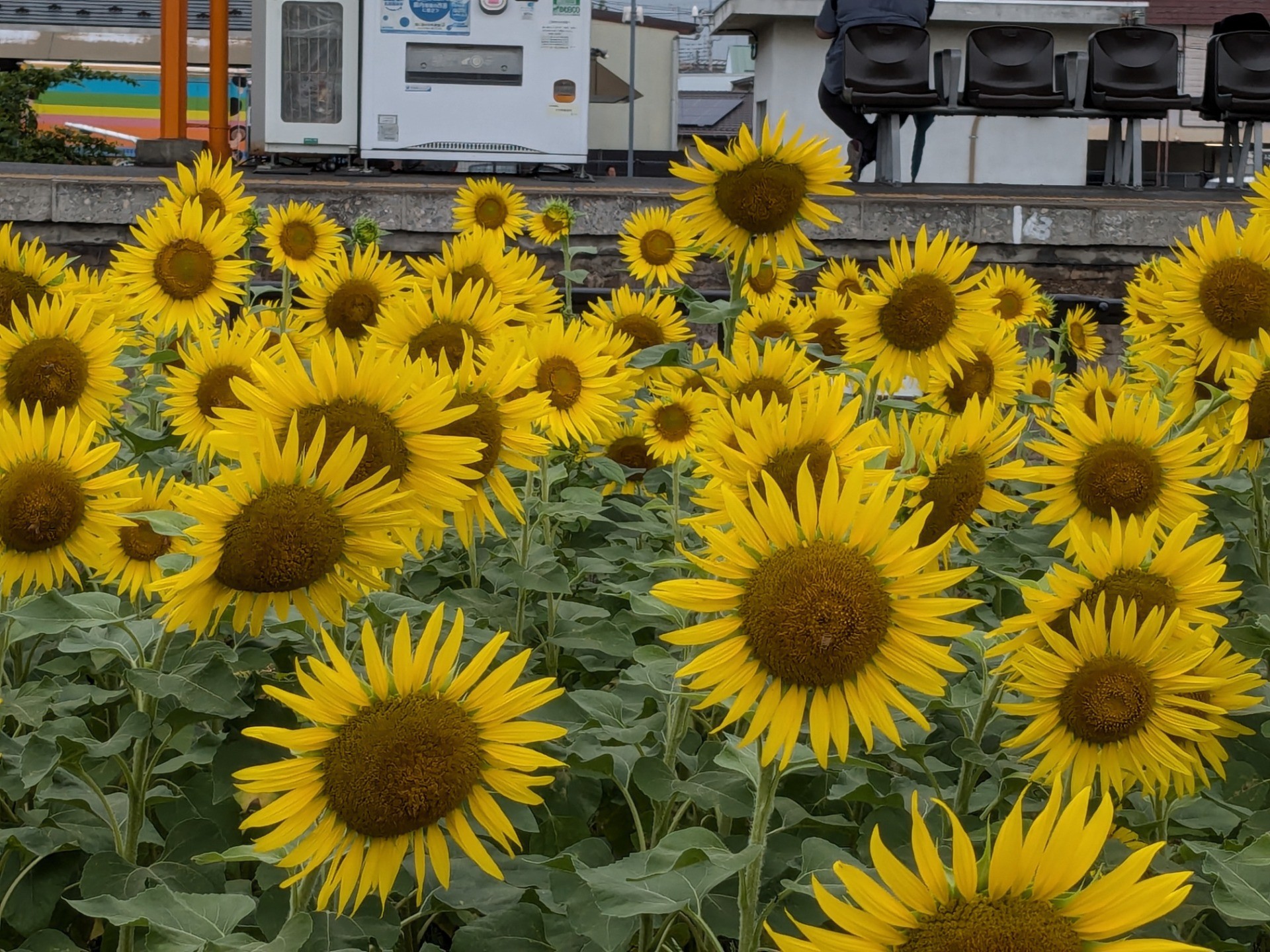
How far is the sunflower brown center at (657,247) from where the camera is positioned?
13.0 feet

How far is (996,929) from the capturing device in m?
0.89

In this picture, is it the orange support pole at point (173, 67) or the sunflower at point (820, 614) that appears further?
the orange support pole at point (173, 67)

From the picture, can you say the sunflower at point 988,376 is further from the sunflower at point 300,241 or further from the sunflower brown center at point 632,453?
the sunflower at point 300,241

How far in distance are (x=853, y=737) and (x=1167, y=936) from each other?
1.36 feet

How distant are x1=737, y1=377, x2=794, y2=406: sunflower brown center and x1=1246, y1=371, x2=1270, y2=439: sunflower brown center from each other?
2.33 ft

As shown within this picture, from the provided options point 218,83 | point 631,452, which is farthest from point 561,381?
point 218,83

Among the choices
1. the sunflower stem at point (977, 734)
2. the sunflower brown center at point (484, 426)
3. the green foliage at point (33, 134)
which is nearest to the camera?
the sunflower stem at point (977, 734)

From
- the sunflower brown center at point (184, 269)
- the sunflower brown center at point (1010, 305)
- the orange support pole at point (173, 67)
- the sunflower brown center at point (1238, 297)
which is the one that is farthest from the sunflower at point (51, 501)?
the orange support pole at point (173, 67)

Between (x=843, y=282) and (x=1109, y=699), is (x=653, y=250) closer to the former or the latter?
(x=843, y=282)

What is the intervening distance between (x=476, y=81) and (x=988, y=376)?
724cm

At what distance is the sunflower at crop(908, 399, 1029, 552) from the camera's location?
6.02ft

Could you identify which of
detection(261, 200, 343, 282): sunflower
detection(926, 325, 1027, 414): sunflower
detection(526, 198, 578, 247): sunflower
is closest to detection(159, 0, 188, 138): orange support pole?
detection(526, 198, 578, 247): sunflower

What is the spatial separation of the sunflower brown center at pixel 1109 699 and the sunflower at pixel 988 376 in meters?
→ 1.26

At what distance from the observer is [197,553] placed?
134cm
